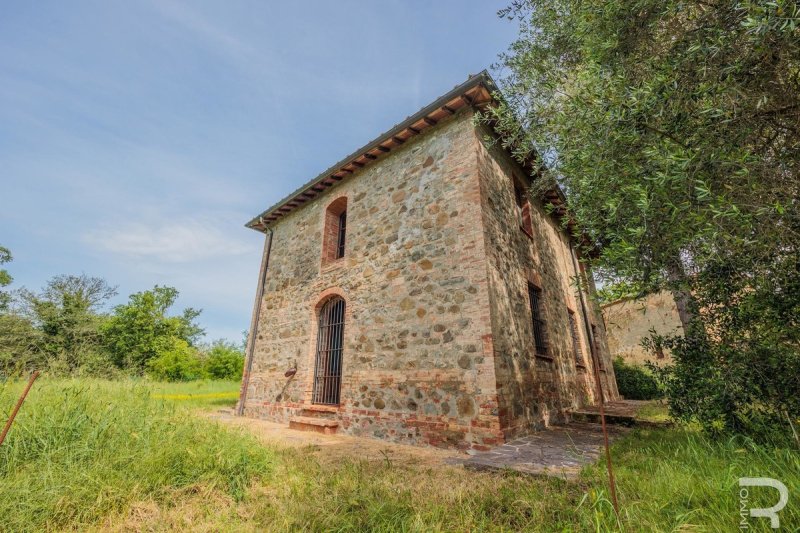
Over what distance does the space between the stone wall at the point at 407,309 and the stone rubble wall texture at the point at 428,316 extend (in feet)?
0.07

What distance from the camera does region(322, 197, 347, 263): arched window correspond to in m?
8.34

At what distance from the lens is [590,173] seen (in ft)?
12.9

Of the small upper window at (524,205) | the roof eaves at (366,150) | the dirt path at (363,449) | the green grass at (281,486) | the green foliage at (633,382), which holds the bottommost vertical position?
the dirt path at (363,449)

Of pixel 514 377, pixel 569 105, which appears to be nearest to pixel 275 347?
pixel 514 377

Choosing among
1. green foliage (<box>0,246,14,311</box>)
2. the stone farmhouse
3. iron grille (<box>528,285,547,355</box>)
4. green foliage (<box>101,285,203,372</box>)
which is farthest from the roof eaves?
green foliage (<box>0,246,14,311</box>)

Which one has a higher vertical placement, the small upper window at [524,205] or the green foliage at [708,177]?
the small upper window at [524,205]

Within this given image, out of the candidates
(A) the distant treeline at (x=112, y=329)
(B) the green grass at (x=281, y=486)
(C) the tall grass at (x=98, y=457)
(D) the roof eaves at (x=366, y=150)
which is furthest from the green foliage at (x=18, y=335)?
(B) the green grass at (x=281, y=486)

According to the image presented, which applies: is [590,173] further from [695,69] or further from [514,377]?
[514,377]

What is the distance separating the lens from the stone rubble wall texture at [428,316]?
5.03m

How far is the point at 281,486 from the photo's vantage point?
9.91 feet

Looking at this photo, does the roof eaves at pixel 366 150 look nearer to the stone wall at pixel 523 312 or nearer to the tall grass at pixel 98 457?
the stone wall at pixel 523 312

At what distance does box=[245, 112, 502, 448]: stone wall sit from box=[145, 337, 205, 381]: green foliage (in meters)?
20.0

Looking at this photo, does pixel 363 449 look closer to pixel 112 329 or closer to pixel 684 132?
pixel 684 132

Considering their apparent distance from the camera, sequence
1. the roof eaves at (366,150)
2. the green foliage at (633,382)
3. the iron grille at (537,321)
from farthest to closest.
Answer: the green foliage at (633,382), the iron grille at (537,321), the roof eaves at (366,150)
